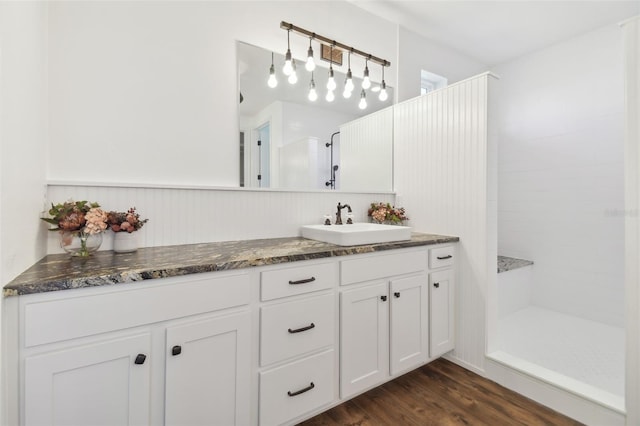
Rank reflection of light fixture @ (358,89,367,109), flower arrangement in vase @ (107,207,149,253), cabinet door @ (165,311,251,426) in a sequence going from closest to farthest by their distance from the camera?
1. cabinet door @ (165,311,251,426)
2. flower arrangement in vase @ (107,207,149,253)
3. reflection of light fixture @ (358,89,367,109)

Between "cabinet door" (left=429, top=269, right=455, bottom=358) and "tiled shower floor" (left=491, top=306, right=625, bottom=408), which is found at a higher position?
"cabinet door" (left=429, top=269, right=455, bottom=358)

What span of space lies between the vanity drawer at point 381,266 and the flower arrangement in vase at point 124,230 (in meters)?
1.04

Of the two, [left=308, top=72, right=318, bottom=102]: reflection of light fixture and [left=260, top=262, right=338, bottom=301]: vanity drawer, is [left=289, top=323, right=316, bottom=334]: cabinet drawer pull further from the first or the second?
[left=308, top=72, right=318, bottom=102]: reflection of light fixture

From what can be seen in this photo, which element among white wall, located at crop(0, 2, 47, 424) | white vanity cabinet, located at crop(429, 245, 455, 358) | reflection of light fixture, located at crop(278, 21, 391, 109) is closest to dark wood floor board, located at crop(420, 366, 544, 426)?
white vanity cabinet, located at crop(429, 245, 455, 358)

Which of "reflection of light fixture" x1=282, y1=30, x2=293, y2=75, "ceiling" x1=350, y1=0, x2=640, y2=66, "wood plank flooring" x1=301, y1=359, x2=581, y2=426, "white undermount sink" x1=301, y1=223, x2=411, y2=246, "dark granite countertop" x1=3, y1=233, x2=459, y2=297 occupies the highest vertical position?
"ceiling" x1=350, y1=0, x2=640, y2=66

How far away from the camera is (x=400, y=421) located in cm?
151

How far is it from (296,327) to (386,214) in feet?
4.09

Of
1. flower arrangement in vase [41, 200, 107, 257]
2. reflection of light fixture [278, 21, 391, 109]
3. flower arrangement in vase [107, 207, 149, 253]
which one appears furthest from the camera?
reflection of light fixture [278, 21, 391, 109]

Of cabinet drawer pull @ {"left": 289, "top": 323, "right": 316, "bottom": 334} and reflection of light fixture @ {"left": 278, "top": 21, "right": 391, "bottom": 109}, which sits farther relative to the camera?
reflection of light fixture @ {"left": 278, "top": 21, "right": 391, "bottom": 109}

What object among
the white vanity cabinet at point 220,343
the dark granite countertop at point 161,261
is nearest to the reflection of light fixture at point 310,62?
the dark granite countertop at point 161,261

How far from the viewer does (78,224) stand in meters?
1.27

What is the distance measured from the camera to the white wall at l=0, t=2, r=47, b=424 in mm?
896

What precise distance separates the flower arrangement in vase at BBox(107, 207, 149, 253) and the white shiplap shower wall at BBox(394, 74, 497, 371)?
189 cm


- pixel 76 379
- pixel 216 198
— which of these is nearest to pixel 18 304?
pixel 76 379
